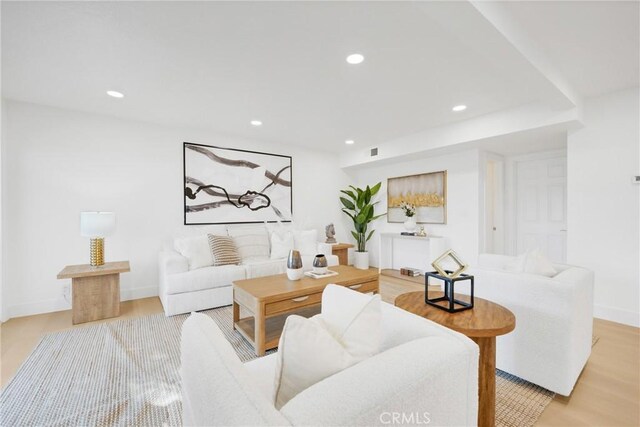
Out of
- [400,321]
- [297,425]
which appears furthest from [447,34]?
[297,425]

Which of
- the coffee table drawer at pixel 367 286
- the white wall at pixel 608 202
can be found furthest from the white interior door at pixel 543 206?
the coffee table drawer at pixel 367 286

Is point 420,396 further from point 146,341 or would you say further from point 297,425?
point 146,341

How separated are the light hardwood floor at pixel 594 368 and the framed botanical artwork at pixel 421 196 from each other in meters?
2.29

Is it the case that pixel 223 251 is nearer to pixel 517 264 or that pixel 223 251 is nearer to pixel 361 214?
pixel 361 214

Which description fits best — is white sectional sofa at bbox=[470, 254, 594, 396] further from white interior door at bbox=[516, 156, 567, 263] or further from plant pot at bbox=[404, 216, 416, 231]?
plant pot at bbox=[404, 216, 416, 231]

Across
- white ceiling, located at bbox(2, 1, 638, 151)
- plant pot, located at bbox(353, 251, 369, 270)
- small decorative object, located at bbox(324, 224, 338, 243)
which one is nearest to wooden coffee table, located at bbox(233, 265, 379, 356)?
white ceiling, located at bbox(2, 1, 638, 151)

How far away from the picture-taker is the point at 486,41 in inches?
68.7

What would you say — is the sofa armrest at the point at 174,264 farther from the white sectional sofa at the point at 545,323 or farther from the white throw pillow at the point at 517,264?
the white throw pillow at the point at 517,264

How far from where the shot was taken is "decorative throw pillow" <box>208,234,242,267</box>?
3515 millimetres

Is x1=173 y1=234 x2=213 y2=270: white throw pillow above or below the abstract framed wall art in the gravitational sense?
below

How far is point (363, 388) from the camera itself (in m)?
0.69

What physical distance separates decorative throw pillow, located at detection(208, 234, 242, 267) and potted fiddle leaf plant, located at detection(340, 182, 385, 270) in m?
2.62

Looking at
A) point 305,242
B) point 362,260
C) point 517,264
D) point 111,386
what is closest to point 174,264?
point 111,386

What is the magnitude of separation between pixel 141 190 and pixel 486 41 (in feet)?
13.3
